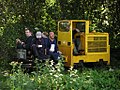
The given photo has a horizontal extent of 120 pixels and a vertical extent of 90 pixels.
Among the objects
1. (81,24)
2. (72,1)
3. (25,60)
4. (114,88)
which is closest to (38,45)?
(25,60)

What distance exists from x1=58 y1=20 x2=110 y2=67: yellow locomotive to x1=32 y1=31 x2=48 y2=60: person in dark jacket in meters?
1.09

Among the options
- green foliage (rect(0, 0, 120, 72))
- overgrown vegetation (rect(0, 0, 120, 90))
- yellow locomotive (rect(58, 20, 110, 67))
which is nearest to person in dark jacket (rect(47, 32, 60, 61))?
yellow locomotive (rect(58, 20, 110, 67))

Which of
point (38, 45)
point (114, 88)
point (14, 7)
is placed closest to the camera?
point (114, 88)

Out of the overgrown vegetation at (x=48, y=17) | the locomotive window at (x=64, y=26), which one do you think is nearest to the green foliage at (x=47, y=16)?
the overgrown vegetation at (x=48, y=17)

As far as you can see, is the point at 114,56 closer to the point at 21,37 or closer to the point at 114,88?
the point at 21,37

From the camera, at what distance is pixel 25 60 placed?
10648 mm

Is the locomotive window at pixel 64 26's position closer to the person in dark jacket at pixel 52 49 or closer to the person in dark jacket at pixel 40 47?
the person in dark jacket at pixel 52 49

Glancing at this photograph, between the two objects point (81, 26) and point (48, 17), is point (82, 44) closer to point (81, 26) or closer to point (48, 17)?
point (81, 26)

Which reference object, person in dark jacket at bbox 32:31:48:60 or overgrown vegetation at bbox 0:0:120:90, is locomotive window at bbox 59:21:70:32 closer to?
person in dark jacket at bbox 32:31:48:60

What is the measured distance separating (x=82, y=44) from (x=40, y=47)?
1.89 metres

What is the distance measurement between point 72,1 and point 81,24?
7.98 feet

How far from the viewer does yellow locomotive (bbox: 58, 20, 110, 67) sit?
11633mm

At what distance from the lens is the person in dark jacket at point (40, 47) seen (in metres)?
10.5

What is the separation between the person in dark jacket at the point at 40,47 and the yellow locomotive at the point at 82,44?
1.09 metres
